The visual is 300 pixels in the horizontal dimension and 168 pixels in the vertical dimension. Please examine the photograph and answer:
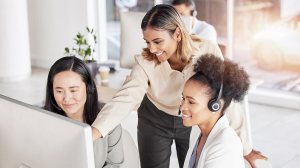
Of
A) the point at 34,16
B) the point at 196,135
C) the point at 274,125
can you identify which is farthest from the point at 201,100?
the point at 34,16

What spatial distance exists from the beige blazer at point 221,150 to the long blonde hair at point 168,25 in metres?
0.46

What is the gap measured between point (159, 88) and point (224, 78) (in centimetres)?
53

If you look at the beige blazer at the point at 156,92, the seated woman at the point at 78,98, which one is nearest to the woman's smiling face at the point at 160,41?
the beige blazer at the point at 156,92

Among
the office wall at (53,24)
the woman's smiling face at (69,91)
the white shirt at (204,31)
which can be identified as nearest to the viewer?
the woman's smiling face at (69,91)

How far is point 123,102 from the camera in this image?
6.07 ft

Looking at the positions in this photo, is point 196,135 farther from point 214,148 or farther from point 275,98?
point 275,98

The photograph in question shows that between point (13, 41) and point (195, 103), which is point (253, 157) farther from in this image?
point (13, 41)

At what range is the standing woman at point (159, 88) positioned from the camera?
1804 mm

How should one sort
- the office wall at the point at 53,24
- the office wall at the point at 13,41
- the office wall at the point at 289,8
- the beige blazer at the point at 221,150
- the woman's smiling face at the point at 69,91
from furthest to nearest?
the office wall at the point at 53,24 < the office wall at the point at 13,41 < the office wall at the point at 289,8 < the woman's smiling face at the point at 69,91 < the beige blazer at the point at 221,150

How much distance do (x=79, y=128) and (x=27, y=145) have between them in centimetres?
21

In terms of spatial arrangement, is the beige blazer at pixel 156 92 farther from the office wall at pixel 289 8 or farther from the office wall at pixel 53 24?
the office wall at pixel 53 24

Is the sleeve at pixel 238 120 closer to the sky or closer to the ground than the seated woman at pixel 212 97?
closer to the ground

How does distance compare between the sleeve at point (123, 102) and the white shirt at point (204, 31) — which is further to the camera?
the white shirt at point (204, 31)

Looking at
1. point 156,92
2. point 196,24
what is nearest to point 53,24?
point 196,24
